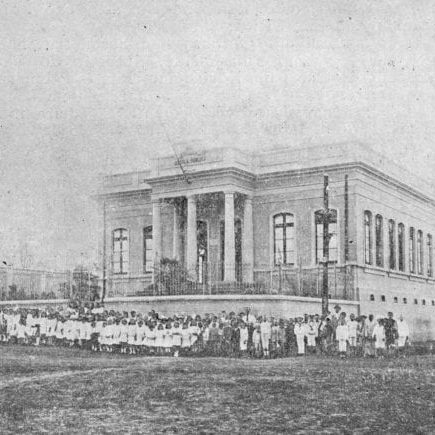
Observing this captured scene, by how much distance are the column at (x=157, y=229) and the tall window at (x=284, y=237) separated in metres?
5.51

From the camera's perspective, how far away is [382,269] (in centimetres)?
3528

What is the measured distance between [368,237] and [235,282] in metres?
8.24

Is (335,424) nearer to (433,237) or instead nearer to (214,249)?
(214,249)

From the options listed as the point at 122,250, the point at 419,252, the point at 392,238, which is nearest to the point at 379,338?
the point at 392,238

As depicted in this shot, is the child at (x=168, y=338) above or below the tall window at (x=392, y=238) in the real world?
below

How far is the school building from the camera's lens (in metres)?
33.3

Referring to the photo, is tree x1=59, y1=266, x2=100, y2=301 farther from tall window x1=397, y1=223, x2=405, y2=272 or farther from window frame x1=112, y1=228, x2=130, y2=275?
tall window x1=397, y1=223, x2=405, y2=272

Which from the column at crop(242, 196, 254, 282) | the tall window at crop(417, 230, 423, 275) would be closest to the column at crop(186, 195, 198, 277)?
the column at crop(242, 196, 254, 282)

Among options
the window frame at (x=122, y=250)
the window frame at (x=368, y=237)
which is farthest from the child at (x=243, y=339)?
the window frame at (x=122, y=250)

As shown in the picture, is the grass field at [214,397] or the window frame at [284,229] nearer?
the grass field at [214,397]

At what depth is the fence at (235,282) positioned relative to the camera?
2797 cm

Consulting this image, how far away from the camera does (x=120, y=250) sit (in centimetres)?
4009

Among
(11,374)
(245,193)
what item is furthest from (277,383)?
(245,193)

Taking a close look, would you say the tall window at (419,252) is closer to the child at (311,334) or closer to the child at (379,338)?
the child at (379,338)
